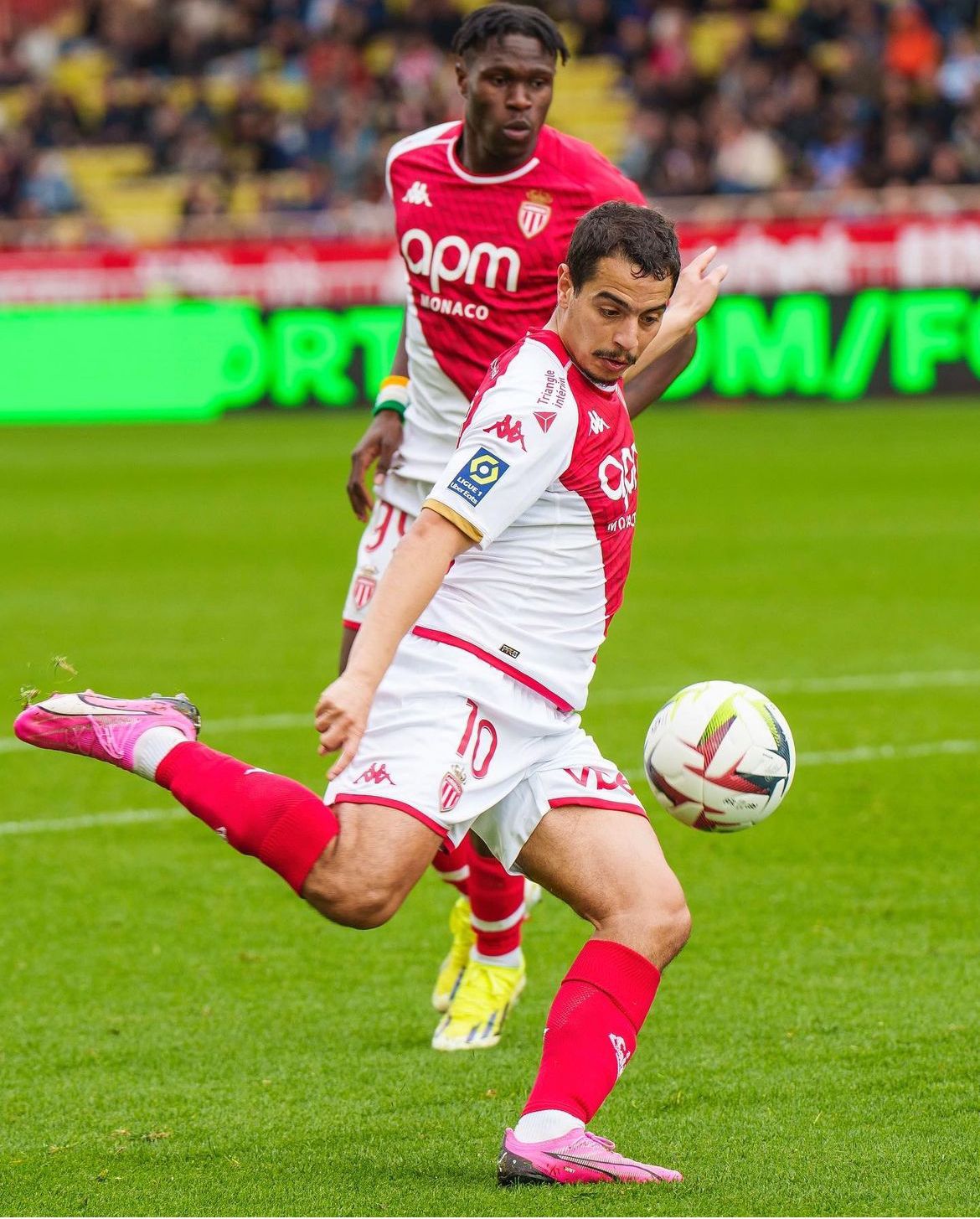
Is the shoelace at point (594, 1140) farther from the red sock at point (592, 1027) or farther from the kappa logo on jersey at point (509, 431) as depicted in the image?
the kappa logo on jersey at point (509, 431)

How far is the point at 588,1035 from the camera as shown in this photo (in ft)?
13.0

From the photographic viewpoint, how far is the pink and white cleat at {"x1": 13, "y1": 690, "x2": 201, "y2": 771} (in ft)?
13.5

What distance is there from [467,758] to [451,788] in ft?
0.25

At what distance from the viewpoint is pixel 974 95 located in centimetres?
2342

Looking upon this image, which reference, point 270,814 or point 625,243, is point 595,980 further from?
point 625,243

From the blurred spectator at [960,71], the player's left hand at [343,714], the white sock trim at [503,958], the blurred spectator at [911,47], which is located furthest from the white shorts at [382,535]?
the blurred spectator at [911,47]

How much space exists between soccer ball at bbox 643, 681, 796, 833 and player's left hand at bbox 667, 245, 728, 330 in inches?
39.5

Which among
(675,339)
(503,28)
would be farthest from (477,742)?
(503,28)

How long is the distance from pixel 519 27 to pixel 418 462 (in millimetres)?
1207

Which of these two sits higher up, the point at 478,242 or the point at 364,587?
the point at 478,242

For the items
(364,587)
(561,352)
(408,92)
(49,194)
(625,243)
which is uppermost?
(625,243)

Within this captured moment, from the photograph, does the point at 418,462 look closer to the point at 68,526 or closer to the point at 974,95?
the point at 68,526

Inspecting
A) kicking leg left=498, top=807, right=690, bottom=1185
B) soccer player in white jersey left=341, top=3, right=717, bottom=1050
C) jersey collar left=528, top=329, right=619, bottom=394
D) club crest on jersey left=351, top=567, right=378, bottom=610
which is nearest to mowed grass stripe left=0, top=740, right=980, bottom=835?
soccer player in white jersey left=341, top=3, right=717, bottom=1050

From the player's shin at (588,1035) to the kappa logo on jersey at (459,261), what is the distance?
2.11 metres
